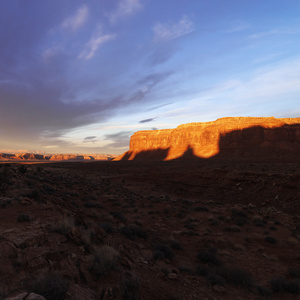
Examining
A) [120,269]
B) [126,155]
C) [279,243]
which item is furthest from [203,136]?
[120,269]

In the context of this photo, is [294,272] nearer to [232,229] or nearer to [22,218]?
[232,229]

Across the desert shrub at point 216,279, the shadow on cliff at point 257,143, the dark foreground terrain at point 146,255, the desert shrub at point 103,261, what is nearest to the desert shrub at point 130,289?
the dark foreground terrain at point 146,255

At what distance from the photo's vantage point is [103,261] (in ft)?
14.4

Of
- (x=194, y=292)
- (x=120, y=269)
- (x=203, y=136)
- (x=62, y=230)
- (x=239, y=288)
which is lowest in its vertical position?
(x=239, y=288)

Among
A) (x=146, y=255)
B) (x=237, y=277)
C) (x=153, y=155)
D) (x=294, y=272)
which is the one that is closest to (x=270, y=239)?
(x=294, y=272)

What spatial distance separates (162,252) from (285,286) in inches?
137

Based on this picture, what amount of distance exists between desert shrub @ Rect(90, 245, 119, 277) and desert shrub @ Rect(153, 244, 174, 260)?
1.73 m

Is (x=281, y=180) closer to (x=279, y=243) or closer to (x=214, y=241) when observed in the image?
(x=279, y=243)

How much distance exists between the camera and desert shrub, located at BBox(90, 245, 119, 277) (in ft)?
13.8

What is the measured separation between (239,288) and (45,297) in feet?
15.6

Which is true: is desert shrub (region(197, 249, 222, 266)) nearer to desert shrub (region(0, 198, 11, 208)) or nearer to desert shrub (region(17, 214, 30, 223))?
desert shrub (region(17, 214, 30, 223))

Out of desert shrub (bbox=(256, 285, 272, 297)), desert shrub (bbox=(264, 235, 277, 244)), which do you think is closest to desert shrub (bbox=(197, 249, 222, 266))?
desert shrub (bbox=(256, 285, 272, 297))

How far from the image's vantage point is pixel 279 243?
27.3 feet

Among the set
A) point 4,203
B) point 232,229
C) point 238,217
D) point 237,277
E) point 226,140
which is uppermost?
point 226,140
